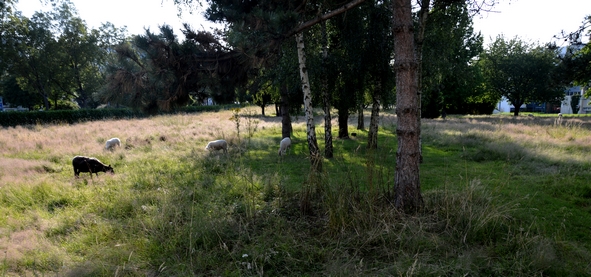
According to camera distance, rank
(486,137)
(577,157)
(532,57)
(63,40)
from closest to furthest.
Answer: (577,157)
(486,137)
(532,57)
(63,40)

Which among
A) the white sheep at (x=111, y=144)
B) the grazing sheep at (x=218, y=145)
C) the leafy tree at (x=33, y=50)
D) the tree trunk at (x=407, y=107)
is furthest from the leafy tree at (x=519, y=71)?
the leafy tree at (x=33, y=50)

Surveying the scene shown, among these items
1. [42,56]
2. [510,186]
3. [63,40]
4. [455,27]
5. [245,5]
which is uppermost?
[63,40]

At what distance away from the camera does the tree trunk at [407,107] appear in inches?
176

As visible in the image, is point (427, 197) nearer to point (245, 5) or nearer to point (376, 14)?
point (376, 14)

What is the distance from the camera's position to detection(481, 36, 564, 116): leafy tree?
3303 centimetres

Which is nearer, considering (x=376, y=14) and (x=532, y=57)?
(x=376, y=14)

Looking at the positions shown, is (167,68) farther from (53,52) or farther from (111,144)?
(53,52)

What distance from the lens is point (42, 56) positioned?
3516cm

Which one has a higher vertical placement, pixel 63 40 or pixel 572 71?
pixel 63 40

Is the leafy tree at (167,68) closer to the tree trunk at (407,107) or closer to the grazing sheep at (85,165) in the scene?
the grazing sheep at (85,165)

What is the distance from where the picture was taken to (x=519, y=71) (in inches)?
1324

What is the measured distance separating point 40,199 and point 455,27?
12968mm

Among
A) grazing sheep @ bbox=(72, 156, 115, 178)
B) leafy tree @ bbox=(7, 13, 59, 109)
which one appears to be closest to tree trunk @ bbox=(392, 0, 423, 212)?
grazing sheep @ bbox=(72, 156, 115, 178)

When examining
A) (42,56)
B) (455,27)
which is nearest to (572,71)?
(455,27)
